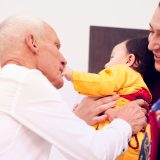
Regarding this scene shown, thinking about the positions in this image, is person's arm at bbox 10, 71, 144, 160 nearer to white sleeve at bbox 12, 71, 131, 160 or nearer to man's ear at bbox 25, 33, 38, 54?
white sleeve at bbox 12, 71, 131, 160

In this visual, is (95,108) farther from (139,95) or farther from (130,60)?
(130,60)

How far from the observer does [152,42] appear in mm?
1461

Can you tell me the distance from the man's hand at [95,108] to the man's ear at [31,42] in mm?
408

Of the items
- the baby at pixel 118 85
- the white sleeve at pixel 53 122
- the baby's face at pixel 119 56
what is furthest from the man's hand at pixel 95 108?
the white sleeve at pixel 53 122

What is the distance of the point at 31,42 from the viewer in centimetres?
119

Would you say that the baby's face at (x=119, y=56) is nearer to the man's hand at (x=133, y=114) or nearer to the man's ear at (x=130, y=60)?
the man's ear at (x=130, y=60)

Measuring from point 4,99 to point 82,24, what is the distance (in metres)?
1.63

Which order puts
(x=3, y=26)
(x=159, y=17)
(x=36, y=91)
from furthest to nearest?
(x=159, y=17), (x=3, y=26), (x=36, y=91)

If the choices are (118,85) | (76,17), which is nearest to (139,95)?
(118,85)

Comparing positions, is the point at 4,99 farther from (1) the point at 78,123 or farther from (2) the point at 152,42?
(2) the point at 152,42

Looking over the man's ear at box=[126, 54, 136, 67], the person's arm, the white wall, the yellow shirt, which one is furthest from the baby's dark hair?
the white wall

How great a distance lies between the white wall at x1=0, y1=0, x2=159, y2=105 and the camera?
2605mm

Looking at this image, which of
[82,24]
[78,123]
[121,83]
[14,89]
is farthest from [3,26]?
[82,24]

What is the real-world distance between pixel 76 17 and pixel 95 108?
4.10 feet
